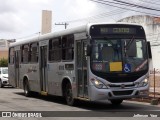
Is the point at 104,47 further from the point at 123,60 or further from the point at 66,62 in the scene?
the point at 66,62

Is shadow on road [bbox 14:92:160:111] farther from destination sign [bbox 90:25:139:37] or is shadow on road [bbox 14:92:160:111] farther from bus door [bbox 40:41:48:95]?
destination sign [bbox 90:25:139:37]

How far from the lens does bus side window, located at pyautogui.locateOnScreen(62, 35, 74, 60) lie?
16828 millimetres

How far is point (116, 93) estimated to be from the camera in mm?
15219

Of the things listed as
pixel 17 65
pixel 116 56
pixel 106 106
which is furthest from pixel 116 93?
pixel 17 65

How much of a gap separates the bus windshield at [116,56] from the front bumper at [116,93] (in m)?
0.69

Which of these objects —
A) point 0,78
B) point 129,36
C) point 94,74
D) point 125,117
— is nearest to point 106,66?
point 94,74

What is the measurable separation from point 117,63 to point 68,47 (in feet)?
9.03

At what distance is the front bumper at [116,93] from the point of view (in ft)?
49.0

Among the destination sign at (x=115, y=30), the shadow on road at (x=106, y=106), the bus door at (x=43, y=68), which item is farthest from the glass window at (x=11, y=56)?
the destination sign at (x=115, y=30)

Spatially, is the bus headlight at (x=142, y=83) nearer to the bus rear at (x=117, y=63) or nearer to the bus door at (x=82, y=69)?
the bus rear at (x=117, y=63)

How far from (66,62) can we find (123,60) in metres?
2.96

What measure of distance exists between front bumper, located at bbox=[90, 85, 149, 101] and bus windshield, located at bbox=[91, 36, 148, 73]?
0.69 m

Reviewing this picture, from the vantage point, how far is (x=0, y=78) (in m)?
33.2

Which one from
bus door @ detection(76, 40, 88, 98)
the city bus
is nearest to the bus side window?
the city bus
